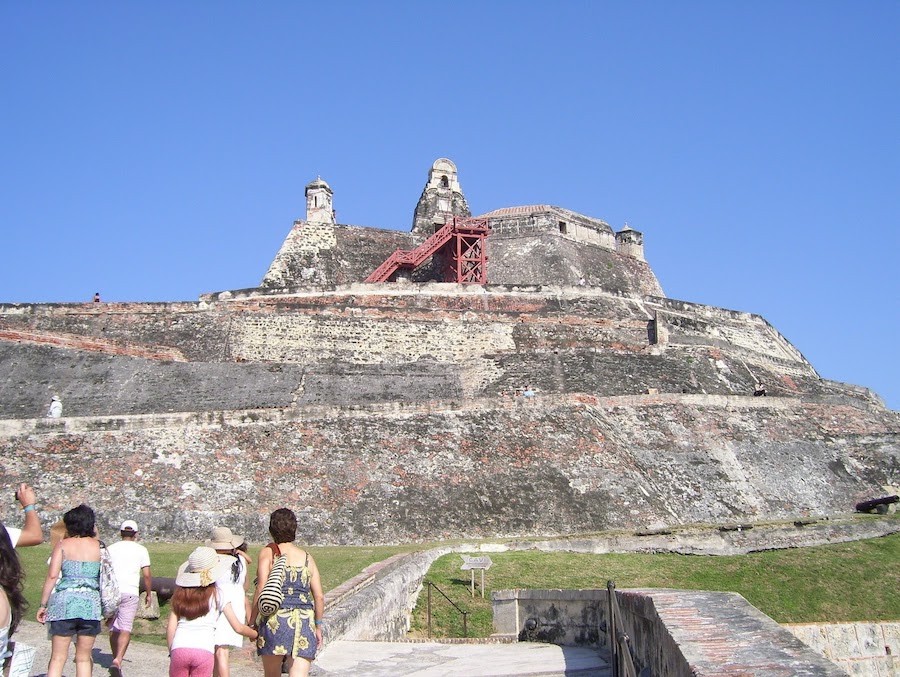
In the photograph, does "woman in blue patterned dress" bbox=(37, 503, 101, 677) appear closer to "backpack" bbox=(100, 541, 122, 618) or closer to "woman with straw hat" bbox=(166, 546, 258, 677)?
"backpack" bbox=(100, 541, 122, 618)

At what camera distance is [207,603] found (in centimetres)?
695

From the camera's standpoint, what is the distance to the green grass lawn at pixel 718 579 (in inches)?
539

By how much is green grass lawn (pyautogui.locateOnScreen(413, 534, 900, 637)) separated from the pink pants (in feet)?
21.5

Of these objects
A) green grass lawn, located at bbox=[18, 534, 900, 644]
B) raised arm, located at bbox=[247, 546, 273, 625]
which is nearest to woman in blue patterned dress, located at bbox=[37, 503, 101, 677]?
raised arm, located at bbox=[247, 546, 273, 625]

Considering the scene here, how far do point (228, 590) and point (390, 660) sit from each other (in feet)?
9.38

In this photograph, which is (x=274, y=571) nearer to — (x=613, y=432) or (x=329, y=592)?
(x=329, y=592)

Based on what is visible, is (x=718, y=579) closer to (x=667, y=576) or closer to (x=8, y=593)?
(x=667, y=576)

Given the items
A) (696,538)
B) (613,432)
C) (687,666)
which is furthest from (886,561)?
(687,666)

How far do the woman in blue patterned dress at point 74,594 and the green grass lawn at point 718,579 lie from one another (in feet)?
21.1

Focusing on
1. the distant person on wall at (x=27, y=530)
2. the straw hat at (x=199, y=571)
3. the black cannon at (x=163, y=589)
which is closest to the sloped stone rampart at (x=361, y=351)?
the black cannon at (x=163, y=589)

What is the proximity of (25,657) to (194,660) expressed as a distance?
1291 millimetres

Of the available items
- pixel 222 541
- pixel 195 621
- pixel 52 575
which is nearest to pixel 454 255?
pixel 222 541

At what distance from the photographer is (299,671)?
6.90 metres

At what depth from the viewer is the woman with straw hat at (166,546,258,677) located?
684 cm
